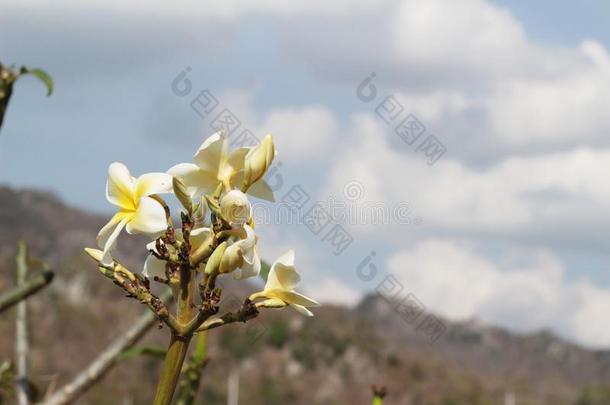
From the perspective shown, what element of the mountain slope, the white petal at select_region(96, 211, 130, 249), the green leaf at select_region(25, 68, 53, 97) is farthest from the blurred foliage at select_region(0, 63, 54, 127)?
the mountain slope

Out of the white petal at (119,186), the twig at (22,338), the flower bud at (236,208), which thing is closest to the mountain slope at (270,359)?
the twig at (22,338)

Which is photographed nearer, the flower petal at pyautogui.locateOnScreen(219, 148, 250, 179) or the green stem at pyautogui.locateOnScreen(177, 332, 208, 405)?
the flower petal at pyautogui.locateOnScreen(219, 148, 250, 179)

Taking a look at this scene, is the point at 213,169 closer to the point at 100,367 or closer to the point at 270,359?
the point at 100,367

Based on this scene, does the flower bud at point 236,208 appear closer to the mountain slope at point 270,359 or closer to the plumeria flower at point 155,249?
the plumeria flower at point 155,249

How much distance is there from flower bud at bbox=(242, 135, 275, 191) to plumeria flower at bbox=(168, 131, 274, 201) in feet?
0.06

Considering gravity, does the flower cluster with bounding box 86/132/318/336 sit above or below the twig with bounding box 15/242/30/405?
above

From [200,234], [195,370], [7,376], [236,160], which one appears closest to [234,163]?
[236,160]

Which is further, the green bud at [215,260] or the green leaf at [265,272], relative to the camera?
the green leaf at [265,272]

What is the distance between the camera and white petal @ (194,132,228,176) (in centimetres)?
95

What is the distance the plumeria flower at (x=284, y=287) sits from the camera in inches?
37.0

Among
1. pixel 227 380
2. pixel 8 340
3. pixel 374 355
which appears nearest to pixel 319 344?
pixel 374 355

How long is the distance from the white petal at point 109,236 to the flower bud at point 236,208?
0.38 feet

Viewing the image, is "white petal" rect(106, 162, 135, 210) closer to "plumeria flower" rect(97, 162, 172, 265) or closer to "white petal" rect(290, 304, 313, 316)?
"plumeria flower" rect(97, 162, 172, 265)

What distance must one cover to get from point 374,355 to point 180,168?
38.5 m
